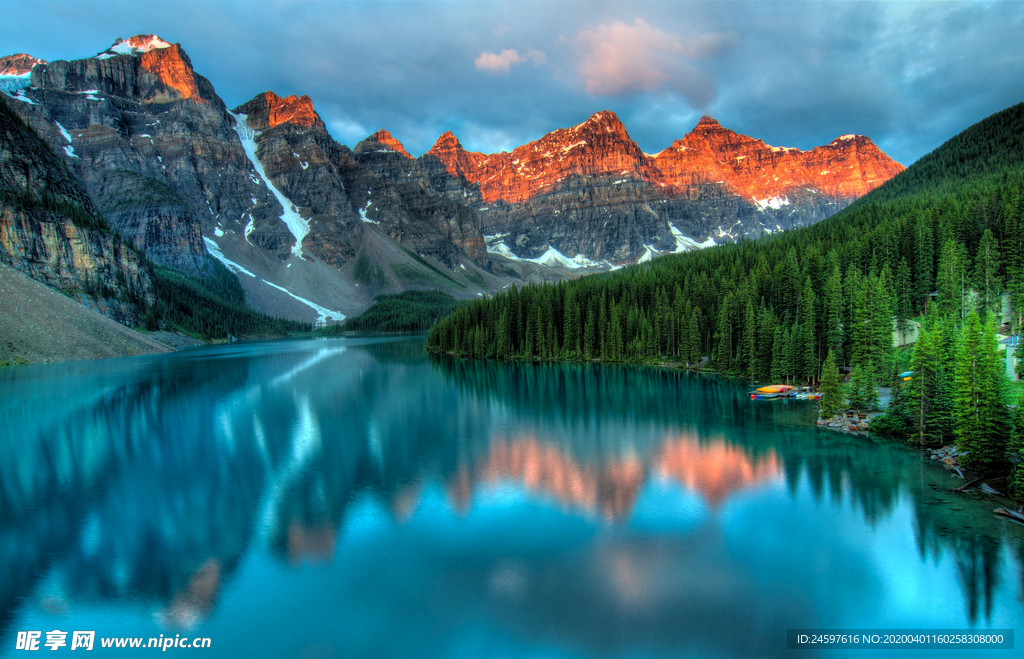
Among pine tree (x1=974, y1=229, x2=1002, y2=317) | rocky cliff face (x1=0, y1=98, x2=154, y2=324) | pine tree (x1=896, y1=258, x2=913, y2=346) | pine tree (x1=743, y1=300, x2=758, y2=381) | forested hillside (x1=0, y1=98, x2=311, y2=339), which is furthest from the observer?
forested hillside (x1=0, y1=98, x2=311, y2=339)

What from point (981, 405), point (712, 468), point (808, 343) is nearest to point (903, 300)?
point (808, 343)

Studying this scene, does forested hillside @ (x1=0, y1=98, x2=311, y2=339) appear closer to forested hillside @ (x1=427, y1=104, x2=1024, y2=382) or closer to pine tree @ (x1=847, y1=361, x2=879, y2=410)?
forested hillside @ (x1=427, y1=104, x2=1024, y2=382)

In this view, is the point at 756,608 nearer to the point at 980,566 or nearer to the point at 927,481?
the point at 980,566

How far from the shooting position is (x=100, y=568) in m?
18.3

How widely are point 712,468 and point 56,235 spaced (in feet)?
460

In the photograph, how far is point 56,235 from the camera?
4530 inches

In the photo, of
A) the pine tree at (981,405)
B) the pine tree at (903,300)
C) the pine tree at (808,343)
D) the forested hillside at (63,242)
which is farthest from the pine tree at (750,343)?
the forested hillside at (63,242)


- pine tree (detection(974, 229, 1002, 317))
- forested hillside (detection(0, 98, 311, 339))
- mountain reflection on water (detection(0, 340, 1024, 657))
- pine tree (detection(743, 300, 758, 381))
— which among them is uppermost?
forested hillside (detection(0, 98, 311, 339))

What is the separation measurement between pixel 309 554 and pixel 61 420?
126 feet

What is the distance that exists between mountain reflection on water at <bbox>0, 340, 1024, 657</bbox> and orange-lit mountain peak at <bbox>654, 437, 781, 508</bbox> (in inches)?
7.7

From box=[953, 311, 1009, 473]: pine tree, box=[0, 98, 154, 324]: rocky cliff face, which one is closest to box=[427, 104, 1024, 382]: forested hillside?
box=[953, 311, 1009, 473]: pine tree

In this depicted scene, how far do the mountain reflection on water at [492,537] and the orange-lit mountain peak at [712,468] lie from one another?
197 millimetres

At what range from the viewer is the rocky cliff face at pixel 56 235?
10862 centimetres

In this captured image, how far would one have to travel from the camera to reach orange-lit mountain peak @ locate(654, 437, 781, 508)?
25.5m
